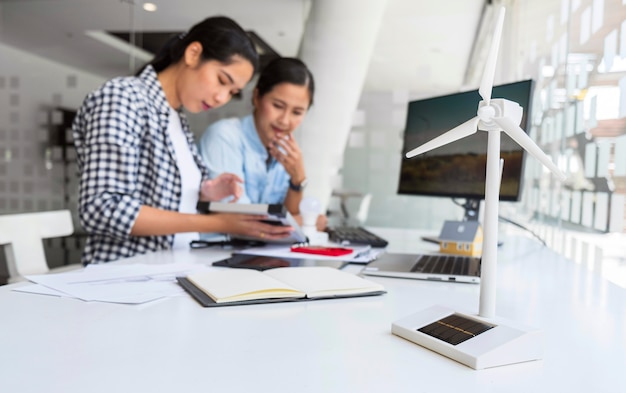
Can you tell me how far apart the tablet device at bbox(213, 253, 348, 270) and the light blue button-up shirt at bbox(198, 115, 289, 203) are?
26.1 inches

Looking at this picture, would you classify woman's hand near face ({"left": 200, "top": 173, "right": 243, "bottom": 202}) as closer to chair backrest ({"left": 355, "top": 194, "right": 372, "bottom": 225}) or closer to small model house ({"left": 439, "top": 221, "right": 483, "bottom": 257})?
small model house ({"left": 439, "top": 221, "right": 483, "bottom": 257})

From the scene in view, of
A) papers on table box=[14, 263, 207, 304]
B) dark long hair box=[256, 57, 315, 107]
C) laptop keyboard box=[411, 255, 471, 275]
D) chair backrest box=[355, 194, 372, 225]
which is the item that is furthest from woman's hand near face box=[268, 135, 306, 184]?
chair backrest box=[355, 194, 372, 225]

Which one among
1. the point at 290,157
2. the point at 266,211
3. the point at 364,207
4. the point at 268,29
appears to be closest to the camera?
the point at 266,211

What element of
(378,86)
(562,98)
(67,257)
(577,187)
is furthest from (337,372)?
(67,257)

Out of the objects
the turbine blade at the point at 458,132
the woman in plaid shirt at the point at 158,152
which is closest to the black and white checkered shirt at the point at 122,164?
the woman in plaid shirt at the point at 158,152

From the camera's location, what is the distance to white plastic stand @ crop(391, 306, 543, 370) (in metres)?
0.54

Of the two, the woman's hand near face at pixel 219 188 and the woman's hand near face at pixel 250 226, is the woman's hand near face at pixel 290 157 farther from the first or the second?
the woman's hand near face at pixel 250 226

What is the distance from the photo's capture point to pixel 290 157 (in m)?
1.98

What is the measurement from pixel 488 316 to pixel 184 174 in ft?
3.70

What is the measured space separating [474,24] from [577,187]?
8.11ft

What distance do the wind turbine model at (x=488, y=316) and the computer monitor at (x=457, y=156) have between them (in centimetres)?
77

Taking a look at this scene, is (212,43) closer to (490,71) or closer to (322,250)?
(322,250)

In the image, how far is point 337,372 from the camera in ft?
1.73

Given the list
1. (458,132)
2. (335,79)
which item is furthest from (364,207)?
(458,132)
